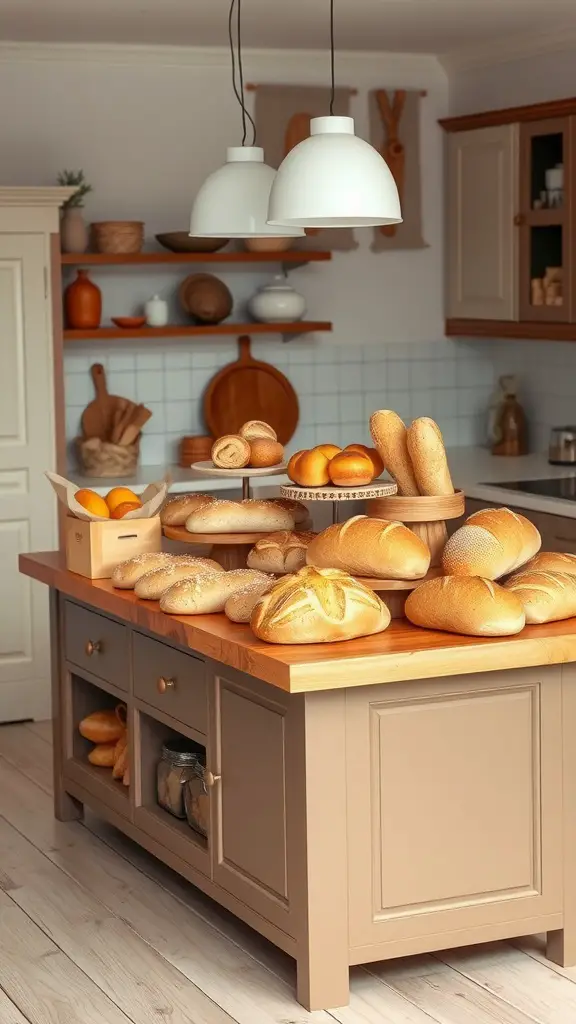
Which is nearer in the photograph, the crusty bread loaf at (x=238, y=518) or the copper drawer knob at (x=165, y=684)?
the copper drawer knob at (x=165, y=684)

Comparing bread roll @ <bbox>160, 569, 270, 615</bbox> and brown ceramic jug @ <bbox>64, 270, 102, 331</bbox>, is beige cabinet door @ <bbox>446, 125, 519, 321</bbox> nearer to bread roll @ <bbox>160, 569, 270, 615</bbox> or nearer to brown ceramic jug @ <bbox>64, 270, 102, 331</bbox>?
brown ceramic jug @ <bbox>64, 270, 102, 331</bbox>

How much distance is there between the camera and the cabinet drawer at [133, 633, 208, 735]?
364 centimetres

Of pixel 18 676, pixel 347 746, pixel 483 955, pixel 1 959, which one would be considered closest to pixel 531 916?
pixel 483 955

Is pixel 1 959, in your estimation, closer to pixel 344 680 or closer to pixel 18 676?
pixel 344 680

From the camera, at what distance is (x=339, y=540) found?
3.45 meters

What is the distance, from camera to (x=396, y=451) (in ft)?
12.0

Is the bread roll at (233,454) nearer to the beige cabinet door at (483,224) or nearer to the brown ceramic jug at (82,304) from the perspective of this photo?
the brown ceramic jug at (82,304)

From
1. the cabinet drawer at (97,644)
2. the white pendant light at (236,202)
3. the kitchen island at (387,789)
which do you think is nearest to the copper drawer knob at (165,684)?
the kitchen island at (387,789)

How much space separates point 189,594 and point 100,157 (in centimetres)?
312

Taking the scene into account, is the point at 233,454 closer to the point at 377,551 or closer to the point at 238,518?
the point at 238,518

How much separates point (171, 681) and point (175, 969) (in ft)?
2.25

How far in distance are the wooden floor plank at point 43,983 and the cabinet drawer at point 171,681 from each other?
62cm

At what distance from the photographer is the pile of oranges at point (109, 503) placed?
4122 mm

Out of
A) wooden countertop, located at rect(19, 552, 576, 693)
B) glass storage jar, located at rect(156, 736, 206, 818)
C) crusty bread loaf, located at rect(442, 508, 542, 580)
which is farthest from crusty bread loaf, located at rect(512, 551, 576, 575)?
glass storage jar, located at rect(156, 736, 206, 818)
